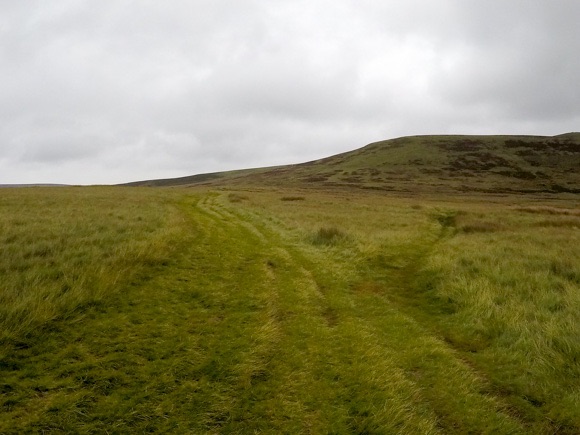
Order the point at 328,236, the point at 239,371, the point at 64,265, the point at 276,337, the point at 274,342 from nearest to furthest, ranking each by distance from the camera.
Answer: the point at 239,371, the point at 274,342, the point at 276,337, the point at 64,265, the point at 328,236

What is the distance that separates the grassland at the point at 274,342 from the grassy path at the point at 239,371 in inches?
1.1

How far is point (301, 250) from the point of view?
623 inches

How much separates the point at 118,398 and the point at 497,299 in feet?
32.4

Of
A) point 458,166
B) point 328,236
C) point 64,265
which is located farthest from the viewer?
point 458,166

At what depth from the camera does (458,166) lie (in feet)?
420

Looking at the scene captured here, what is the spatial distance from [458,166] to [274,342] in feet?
450

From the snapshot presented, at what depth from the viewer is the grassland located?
16.5 feet

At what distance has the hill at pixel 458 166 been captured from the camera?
4026 inches

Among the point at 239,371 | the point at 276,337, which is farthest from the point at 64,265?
the point at 239,371

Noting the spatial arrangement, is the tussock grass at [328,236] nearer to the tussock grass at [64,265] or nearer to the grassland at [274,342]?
the grassland at [274,342]

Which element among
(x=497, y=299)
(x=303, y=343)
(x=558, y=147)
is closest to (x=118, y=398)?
(x=303, y=343)

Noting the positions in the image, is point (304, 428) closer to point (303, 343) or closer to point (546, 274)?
point (303, 343)

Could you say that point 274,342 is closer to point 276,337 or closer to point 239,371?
point 276,337

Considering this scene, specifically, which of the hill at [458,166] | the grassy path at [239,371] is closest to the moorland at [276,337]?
the grassy path at [239,371]
